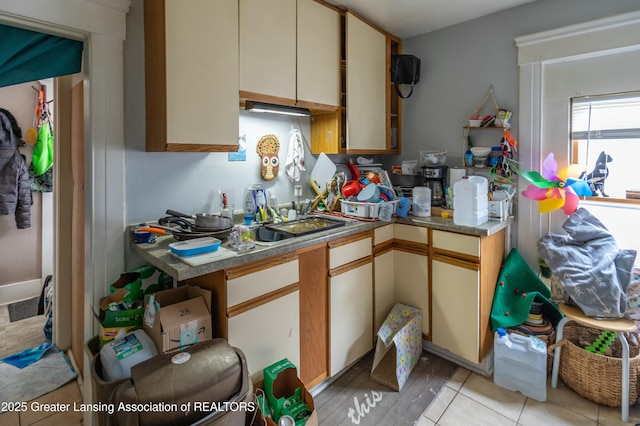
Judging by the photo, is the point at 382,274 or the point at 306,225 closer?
the point at 306,225

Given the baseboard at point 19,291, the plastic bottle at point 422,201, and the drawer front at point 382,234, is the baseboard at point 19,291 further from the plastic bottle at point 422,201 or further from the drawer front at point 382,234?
the plastic bottle at point 422,201

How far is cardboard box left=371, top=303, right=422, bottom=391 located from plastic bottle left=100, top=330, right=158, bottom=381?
53.7 inches

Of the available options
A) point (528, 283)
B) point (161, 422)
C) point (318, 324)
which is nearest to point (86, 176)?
point (161, 422)

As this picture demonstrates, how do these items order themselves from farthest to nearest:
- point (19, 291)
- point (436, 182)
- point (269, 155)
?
point (19, 291), point (436, 182), point (269, 155)

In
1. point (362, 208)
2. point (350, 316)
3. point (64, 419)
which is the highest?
point (362, 208)

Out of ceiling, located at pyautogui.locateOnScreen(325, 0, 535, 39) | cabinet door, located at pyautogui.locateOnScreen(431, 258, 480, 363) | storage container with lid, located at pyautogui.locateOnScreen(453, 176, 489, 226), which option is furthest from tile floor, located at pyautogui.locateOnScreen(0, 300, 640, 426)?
ceiling, located at pyautogui.locateOnScreen(325, 0, 535, 39)

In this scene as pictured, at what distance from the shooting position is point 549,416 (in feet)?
6.02

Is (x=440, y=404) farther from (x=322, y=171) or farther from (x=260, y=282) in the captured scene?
(x=322, y=171)

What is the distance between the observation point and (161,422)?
1129 millimetres

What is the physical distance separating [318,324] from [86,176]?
150 cm

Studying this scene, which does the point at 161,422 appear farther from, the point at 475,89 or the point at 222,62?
the point at 475,89

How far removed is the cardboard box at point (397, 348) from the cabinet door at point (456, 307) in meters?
0.15

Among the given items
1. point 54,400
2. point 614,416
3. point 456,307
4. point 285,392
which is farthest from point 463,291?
point 54,400

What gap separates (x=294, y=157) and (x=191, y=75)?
39.4 inches
